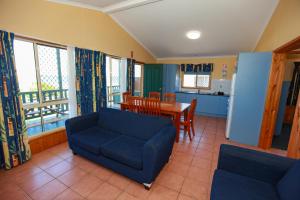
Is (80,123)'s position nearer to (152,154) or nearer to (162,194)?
(152,154)

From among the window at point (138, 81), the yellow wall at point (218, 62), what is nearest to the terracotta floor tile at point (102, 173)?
the window at point (138, 81)

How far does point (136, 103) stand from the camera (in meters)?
3.30

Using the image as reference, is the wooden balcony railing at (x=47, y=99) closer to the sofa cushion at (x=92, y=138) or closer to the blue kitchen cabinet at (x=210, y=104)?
the sofa cushion at (x=92, y=138)

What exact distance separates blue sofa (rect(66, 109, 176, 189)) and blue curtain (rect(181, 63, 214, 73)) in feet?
12.5

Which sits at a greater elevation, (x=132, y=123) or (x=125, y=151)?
(x=132, y=123)

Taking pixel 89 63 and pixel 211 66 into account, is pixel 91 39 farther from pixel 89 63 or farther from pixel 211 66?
pixel 211 66

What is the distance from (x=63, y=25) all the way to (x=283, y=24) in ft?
12.8

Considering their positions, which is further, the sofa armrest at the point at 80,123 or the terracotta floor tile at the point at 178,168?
the sofa armrest at the point at 80,123

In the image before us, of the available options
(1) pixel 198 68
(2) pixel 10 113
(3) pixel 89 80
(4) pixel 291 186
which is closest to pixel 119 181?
(4) pixel 291 186

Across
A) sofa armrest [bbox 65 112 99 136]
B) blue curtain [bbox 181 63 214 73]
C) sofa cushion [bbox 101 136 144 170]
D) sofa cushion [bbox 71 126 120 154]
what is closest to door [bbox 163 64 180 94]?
blue curtain [bbox 181 63 214 73]

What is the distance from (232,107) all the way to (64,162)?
134 inches

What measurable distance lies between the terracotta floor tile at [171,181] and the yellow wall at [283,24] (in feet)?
8.55

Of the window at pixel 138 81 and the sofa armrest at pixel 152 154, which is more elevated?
the window at pixel 138 81

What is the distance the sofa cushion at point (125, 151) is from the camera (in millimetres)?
1699
